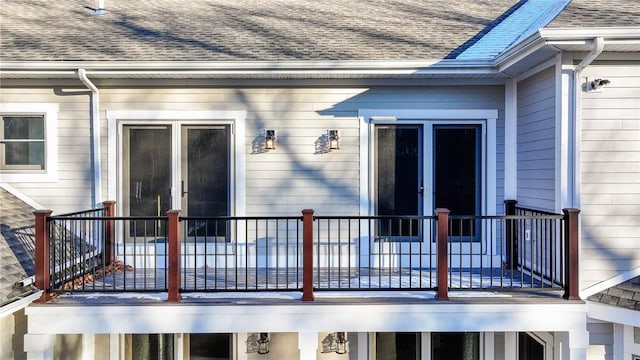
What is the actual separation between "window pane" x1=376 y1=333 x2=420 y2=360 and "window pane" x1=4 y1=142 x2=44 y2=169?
4.80 m

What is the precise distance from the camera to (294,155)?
5602 millimetres

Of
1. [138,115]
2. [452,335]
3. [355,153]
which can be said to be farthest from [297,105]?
[452,335]

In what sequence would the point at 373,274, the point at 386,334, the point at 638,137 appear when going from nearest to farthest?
the point at 638,137 → the point at 373,274 → the point at 386,334

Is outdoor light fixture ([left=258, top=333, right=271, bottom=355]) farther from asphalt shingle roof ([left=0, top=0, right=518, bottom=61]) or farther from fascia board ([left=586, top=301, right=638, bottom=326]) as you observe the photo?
fascia board ([left=586, top=301, right=638, bottom=326])

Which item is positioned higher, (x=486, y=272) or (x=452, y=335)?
(x=486, y=272)

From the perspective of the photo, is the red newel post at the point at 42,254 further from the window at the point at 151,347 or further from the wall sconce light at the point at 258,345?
the wall sconce light at the point at 258,345

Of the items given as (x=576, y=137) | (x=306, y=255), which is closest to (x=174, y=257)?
(x=306, y=255)

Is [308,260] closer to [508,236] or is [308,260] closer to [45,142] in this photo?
[508,236]

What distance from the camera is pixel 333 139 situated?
5523 mm

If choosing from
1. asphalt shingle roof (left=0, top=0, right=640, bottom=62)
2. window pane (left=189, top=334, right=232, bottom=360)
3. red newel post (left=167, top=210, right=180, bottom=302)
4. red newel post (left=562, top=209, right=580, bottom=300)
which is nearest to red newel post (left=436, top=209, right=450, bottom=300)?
red newel post (left=562, top=209, right=580, bottom=300)

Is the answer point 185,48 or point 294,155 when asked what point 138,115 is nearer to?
point 185,48

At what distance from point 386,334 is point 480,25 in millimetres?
4616

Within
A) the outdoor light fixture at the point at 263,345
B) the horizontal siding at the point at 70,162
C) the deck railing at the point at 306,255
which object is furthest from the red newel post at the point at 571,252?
the horizontal siding at the point at 70,162

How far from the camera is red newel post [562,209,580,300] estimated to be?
4008 millimetres
